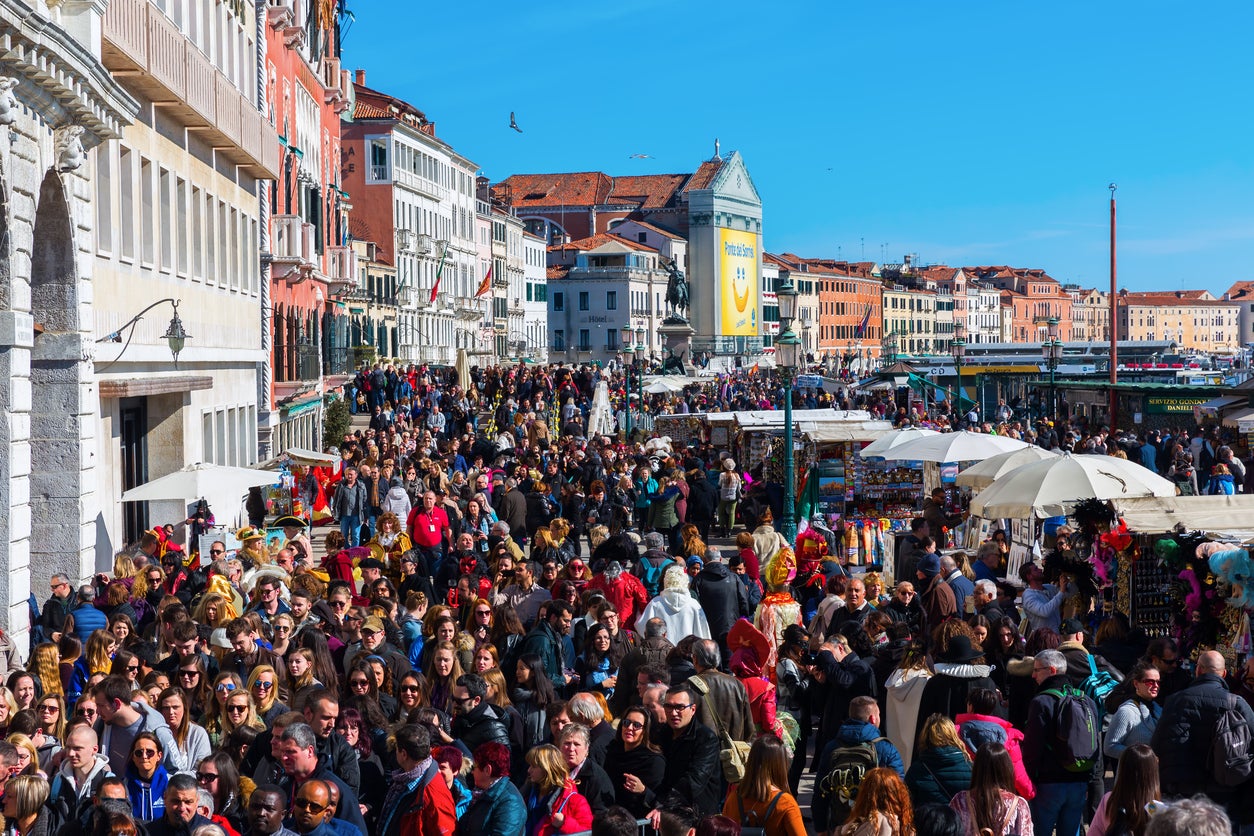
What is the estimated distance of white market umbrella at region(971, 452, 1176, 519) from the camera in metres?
14.5

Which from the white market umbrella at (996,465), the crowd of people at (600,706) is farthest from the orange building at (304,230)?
the crowd of people at (600,706)

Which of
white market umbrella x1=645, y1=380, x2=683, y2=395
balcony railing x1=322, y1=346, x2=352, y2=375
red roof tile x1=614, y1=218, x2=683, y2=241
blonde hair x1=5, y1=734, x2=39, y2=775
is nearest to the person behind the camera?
blonde hair x1=5, y1=734, x2=39, y2=775

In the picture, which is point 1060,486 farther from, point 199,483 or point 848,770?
point 199,483

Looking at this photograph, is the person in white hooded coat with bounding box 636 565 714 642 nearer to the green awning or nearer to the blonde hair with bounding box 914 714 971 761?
the blonde hair with bounding box 914 714 971 761

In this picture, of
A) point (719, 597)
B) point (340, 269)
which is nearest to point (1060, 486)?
point (719, 597)

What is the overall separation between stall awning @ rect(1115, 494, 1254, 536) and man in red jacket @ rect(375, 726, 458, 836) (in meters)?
6.70

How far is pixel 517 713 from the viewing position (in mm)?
8375

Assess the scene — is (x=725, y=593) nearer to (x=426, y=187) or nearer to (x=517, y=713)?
(x=517, y=713)

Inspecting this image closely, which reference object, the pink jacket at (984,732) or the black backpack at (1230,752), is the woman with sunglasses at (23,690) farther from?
the black backpack at (1230,752)

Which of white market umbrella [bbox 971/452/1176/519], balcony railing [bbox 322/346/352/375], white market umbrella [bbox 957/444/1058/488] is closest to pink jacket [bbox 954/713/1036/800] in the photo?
white market umbrella [bbox 971/452/1176/519]

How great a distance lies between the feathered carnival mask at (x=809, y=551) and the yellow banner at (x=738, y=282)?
107 meters

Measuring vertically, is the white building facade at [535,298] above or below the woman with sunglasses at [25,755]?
above

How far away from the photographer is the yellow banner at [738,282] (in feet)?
405

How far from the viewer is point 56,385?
1430 cm
